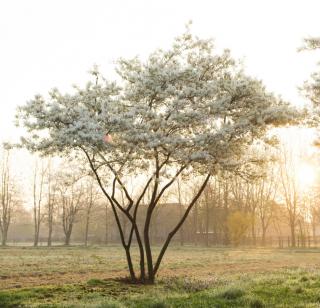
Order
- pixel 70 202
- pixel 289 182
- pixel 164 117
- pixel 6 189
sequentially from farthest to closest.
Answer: pixel 70 202, pixel 289 182, pixel 6 189, pixel 164 117

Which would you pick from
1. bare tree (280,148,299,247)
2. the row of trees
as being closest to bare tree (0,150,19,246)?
the row of trees

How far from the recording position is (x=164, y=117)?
1777cm

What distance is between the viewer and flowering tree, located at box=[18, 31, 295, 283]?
17109 mm

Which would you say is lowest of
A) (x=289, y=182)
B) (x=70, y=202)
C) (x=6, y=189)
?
(x=70, y=202)

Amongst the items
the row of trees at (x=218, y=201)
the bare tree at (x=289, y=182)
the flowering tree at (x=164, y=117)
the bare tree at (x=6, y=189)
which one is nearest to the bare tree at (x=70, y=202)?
the row of trees at (x=218, y=201)

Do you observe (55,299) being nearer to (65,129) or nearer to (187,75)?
(65,129)

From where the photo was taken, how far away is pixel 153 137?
17000 millimetres

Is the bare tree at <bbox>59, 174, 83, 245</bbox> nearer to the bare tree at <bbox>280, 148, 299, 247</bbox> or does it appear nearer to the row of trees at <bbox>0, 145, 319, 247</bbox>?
the row of trees at <bbox>0, 145, 319, 247</bbox>

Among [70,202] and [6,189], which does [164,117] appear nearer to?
[6,189]

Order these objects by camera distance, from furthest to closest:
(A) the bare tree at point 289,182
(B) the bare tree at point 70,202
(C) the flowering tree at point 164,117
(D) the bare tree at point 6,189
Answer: (B) the bare tree at point 70,202
(A) the bare tree at point 289,182
(D) the bare tree at point 6,189
(C) the flowering tree at point 164,117

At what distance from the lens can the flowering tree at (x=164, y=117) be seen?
17109mm

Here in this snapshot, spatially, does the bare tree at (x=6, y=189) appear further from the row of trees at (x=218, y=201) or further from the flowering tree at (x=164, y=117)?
the flowering tree at (x=164, y=117)

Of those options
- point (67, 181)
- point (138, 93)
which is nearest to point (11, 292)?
point (67, 181)

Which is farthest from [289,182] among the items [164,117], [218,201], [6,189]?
[164,117]
